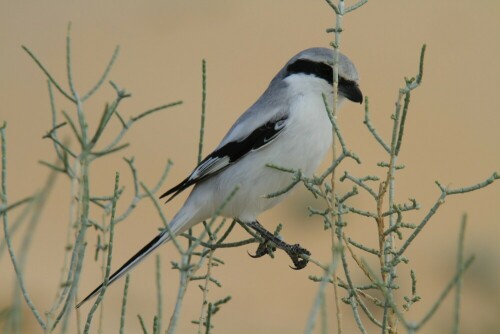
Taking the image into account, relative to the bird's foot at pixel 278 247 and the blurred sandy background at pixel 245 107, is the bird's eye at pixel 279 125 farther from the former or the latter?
the blurred sandy background at pixel 245 107

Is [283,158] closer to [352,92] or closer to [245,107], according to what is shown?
[352,92]

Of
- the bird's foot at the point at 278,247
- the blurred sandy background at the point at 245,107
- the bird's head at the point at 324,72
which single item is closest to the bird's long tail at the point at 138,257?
the bird's foot at the point at 278,247

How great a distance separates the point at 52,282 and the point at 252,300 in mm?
1738

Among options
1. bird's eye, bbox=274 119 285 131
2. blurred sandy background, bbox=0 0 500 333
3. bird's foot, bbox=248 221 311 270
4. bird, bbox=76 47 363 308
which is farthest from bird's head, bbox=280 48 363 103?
blurred sandy background, bbox=0 0 500 333

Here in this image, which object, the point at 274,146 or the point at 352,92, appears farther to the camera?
the point at 274,146

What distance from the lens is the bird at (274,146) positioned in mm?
3549

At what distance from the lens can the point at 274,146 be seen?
3.62m

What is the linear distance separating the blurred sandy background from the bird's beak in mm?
2149

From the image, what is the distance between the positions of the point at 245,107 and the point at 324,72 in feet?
25.0

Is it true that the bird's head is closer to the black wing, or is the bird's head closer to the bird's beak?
the bird's beak

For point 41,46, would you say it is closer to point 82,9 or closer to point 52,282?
point 82,9

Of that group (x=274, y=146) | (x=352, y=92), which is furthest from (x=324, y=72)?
(x=274, y=146)

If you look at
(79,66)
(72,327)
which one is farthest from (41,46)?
(72,327)

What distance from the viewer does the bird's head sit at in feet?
11.5
